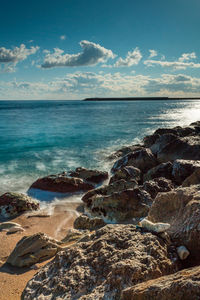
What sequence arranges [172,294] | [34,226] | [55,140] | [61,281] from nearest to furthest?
1. [172,294]
2. [61,281]
3. [34,226]
4. [55,140]

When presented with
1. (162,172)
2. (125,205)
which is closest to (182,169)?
(162,172)

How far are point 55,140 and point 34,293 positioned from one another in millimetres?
19877

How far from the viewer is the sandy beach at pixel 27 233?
3.70m

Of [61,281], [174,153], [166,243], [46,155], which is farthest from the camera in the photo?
[46,155]

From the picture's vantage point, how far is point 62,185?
9484 mm

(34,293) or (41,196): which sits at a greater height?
(34,293)

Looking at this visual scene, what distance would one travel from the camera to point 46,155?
1648 centimetres

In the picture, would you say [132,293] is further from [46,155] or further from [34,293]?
[46,155]

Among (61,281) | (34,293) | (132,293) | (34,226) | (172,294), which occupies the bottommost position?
(34,226)

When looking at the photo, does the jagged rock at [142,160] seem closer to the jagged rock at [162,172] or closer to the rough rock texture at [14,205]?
the jagged rock at [162,172]

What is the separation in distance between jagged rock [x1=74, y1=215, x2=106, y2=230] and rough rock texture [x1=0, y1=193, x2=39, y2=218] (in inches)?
93.1

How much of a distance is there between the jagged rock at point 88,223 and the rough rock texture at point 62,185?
304 centimetres

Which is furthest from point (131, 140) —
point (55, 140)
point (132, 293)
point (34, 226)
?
point (132, 293)

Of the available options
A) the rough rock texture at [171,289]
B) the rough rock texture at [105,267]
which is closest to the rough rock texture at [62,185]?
the rough rock texture at [105,267]
